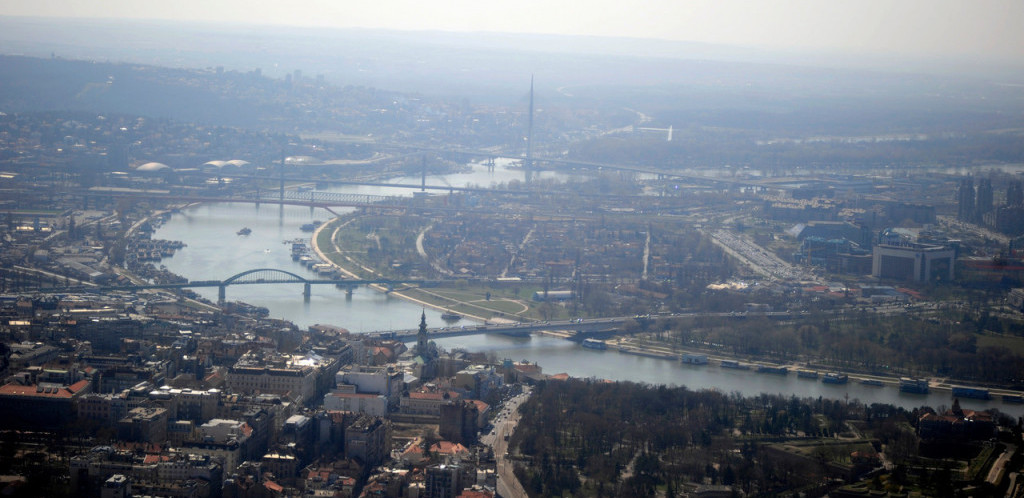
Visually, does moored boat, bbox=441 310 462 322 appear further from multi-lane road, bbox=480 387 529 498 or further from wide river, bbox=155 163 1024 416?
multi-lane road, bbox=480 387 529 498

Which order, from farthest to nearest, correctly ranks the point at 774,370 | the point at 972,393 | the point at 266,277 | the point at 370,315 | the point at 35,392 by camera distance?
the point at 266,277
the point at 370,315
the point at 774,370
the point at 972,393
the point at 35,392

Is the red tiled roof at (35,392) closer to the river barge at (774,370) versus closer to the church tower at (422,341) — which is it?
the church tower at (422,341)

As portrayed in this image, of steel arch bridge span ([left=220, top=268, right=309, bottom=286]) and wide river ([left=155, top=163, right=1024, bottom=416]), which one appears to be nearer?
wide river ([left=155, top=163, right=1024, bottom=416])

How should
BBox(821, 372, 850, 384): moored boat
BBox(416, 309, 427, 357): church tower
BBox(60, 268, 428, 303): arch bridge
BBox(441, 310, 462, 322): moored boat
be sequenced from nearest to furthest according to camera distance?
BBox(416, 309, 427, 357): church tower
BBox(821, 372, 850, 384): moored boat
BBox(441, 310, 462, 322): moored boat
BBox(60, 268, 428, 303): arch bridge

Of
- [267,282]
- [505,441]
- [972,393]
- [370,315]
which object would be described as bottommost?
[505,441]

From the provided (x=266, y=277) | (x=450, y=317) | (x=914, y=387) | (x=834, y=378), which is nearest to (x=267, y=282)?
(x=266, y=277)

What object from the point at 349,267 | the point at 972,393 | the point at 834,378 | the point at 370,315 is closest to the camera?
the point at 972,393

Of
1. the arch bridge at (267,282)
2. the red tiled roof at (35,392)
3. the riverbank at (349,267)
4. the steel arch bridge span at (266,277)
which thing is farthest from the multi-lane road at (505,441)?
the steel arch bridge span at (266,277)

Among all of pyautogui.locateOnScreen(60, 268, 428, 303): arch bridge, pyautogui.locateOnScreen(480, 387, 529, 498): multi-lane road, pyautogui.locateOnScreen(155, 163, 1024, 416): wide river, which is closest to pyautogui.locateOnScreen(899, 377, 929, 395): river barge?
pyautogui.locateOnScreen(155, 163, 1024, 416): wide river

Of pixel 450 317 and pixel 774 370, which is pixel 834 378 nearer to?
pixel 774 370
